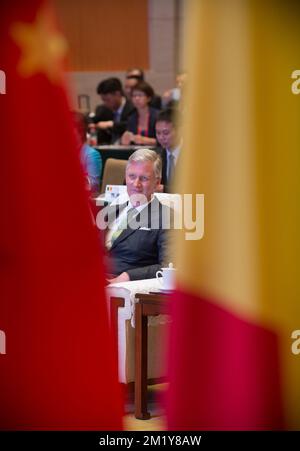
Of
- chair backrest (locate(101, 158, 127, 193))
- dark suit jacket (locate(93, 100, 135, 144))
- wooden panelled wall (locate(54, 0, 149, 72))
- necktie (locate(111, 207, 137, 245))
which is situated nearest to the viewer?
necktie (locate(111, 207, 137, 245))

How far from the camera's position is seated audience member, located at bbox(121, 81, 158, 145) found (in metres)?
6.58

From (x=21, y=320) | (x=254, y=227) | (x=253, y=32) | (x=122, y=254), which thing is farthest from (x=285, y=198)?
(x=122, y=254)

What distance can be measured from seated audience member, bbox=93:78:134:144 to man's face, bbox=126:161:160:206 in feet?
11.5

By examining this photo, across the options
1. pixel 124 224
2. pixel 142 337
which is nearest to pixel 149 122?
pixel 124 224

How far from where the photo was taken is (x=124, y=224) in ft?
13.6

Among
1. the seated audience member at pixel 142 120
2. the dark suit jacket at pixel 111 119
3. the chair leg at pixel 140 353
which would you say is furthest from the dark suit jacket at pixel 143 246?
the dark suit jacket at pixel 111 119

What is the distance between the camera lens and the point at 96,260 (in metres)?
0.84
